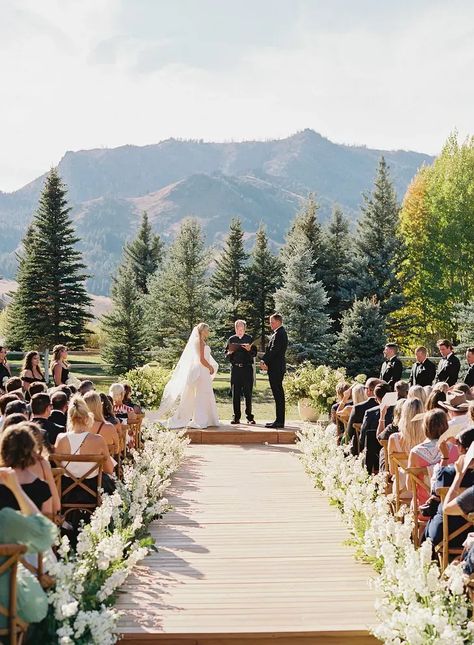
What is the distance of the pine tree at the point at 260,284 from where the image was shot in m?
42.1

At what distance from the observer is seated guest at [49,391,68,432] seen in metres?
8.08

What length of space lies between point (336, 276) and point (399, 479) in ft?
102

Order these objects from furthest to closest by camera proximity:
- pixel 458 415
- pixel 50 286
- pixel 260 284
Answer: pixel 260 284 → pixel 50 286 → pixel 458 415

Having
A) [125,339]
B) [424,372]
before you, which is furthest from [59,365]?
[125,339]

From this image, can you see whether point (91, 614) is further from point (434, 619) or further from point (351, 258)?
point (351, 258)

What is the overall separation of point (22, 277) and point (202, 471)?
27.2 meters

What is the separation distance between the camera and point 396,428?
8.09m

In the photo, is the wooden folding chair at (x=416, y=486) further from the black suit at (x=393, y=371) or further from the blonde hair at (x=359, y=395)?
the black suit at (x=393, y=371)

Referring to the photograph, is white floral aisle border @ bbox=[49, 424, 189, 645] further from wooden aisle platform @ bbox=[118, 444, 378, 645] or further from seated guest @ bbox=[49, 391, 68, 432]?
seated guest @ bbox=[49, 391, 68, 432]

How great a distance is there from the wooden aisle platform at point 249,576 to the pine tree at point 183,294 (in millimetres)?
23116

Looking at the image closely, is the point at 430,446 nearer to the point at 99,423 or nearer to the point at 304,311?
the point at 99,423

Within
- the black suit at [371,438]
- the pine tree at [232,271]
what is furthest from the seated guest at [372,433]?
the pine tree at [232,271]

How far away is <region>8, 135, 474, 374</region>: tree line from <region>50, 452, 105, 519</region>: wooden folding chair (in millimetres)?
24746

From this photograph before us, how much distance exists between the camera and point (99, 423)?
8047 mm
